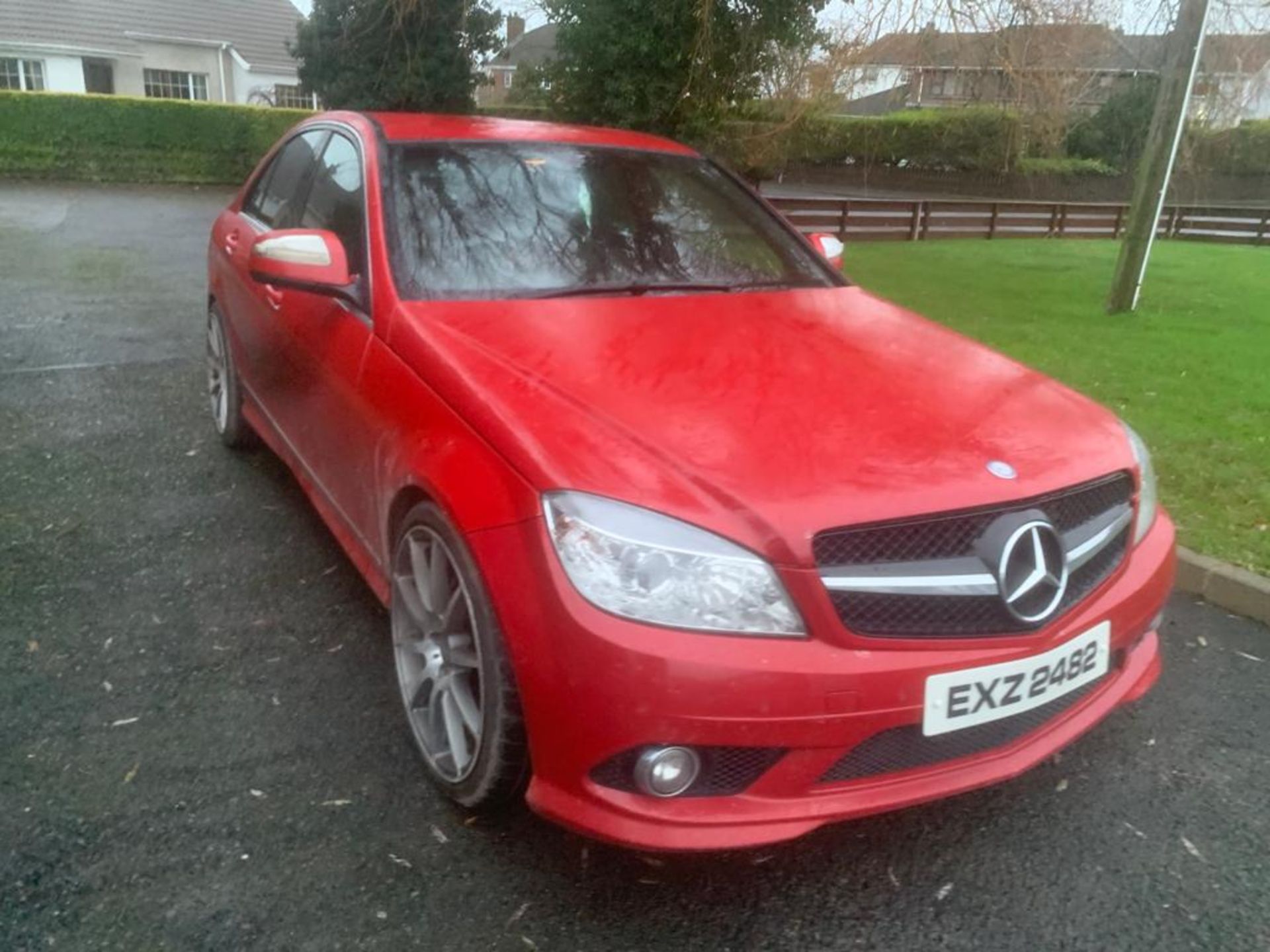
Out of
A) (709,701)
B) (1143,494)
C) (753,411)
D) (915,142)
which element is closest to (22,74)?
→ (915,142)

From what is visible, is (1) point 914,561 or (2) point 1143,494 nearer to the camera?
(1) point 914,561

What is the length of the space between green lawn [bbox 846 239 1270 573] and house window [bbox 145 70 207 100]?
90.2 ft

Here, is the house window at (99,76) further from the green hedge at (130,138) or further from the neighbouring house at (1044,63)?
the neighbouring house at (1044,63)

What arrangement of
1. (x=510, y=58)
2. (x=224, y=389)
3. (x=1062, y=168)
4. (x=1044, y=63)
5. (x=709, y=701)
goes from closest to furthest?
(x=709, y=701), (x=224, y=389), (x=1044, y=63), (x=510, y=58), (x=1062, y=168)

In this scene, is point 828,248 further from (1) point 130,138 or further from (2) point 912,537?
(1) point 130,138

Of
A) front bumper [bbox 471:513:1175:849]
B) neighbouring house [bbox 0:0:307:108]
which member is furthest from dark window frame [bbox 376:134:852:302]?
neighbouring house [bbox 0:0:307:108]

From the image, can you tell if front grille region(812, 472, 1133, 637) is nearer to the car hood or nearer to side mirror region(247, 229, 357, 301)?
the car hood

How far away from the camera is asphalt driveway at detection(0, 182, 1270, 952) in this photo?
7.67 feet

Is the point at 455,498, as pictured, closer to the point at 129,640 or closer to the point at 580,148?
the point at 129,640

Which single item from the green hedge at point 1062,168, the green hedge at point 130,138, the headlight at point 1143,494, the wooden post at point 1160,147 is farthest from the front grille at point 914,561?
the green hedge at point 1062,168

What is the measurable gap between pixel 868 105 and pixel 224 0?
84.2ft

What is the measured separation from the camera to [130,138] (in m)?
22.6

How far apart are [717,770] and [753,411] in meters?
0.84

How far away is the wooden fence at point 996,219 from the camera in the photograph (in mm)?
18781
